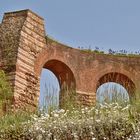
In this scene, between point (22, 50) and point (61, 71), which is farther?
point (61, 71)

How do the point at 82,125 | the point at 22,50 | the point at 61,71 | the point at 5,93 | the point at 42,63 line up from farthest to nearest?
the point at 61,71 → the point at 42,63 → the point at 22,50 → the point at 5,93 → the point at 82,125

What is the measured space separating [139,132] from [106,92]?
1.60 m

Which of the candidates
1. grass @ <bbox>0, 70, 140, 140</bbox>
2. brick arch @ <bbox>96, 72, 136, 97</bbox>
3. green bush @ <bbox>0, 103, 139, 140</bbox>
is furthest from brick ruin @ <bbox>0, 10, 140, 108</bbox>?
green bush @ <bbox>0, 103, 139, 140</bbox>

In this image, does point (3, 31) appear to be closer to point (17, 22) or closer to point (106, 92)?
point (17, 22)

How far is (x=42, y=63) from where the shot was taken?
18922 millimetres

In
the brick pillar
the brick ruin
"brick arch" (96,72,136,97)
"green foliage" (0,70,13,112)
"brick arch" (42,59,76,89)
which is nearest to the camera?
"green foliage" (0,70,13,112)

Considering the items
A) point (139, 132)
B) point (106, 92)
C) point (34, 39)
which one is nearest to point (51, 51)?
point (34, 39)

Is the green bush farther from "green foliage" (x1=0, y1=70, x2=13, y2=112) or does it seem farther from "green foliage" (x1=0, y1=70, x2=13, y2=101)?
"green foliage" (x1=0, y1=70, x2=13, y2=101)

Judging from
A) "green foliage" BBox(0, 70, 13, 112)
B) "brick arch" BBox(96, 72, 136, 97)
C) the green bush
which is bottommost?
the green bush

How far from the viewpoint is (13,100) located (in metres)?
16.9

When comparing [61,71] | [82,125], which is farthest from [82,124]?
[61,71]

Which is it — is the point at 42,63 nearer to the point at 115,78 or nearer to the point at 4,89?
the point at 4,89

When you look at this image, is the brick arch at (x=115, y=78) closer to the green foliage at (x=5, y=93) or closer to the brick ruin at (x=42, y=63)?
the brick ruin at (x=42, y=63)

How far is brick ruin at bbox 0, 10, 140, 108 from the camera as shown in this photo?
17.6m
